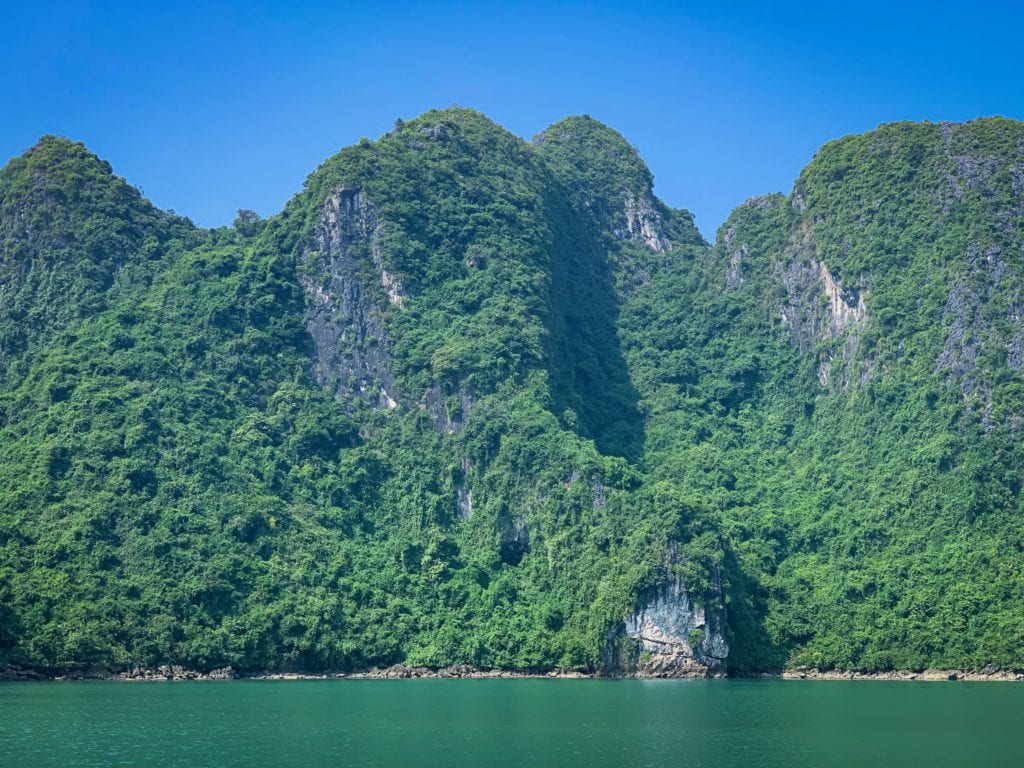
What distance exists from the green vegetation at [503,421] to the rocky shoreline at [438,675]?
618 millimetres

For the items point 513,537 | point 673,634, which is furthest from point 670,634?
point 513,537

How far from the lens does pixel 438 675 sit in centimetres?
6888

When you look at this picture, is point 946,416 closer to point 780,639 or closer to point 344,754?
point 780,639

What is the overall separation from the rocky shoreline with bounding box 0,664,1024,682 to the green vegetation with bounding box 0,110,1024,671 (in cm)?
62

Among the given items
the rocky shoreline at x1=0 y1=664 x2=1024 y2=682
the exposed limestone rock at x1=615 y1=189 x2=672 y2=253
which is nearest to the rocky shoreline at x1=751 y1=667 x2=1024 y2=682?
the rocky shoreline at x1=0 y1=664 x2=1024 y2=682

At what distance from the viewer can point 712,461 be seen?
86375 millimetres

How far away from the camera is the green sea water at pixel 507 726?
1348 inches

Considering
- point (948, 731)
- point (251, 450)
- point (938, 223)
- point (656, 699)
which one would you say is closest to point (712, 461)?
point (938, 223)

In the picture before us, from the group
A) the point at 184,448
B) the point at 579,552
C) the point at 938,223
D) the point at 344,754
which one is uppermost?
the point at 938,223

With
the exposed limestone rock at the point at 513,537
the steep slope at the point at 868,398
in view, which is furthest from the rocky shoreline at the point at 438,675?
the exposed limestone rock at the point at 513,537

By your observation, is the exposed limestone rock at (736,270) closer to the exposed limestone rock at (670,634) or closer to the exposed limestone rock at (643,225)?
the exposed limestone rock at (643,225)

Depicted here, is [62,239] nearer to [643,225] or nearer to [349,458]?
[349,458]

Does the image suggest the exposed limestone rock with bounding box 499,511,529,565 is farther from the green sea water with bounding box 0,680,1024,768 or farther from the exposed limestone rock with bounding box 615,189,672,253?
the exposed limestone rock with bounding box 615,189,672,253

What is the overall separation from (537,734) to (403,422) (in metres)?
48.0
